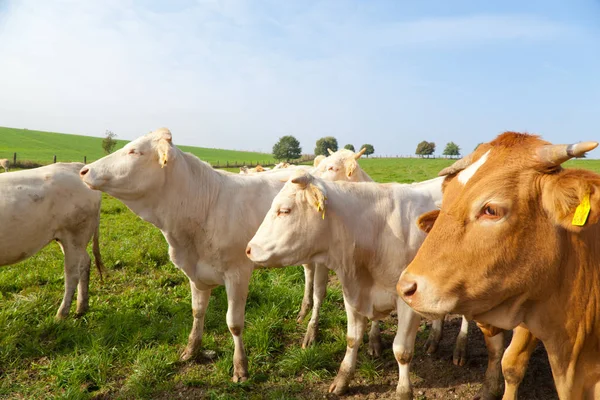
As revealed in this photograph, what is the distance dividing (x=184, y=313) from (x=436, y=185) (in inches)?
158

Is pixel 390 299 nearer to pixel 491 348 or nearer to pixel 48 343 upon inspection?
pixel 491 348

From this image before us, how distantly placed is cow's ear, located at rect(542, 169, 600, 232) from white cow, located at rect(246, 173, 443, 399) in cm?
172

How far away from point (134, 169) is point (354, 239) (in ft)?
7.60

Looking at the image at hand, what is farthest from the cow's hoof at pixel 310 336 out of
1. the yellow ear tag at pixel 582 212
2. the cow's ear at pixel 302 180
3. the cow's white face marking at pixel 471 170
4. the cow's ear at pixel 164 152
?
the yellow ear tag at pixel 582 212

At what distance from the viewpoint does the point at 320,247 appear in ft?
11.2

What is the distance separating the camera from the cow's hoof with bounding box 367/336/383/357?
457cm

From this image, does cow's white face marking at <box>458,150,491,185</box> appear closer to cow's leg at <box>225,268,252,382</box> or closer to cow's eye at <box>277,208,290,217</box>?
cow's eye at <box>277,208,290,217</box>

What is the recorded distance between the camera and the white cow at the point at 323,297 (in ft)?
14.3

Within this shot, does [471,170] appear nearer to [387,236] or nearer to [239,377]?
[387,236]

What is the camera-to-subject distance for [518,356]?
9.50 ft

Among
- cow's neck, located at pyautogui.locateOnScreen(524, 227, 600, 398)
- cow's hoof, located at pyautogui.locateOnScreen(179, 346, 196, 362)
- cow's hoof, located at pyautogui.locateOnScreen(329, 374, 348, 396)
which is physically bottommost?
cow's hoof, located at pyautogui.locateOnScreen(179, 346, 196, 362)

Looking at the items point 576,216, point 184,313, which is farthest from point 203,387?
point 576,216

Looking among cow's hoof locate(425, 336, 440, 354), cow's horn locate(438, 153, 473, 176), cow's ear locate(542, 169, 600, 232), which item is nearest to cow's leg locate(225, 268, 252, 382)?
cow's hoof locate(425, 336, 440, 354)

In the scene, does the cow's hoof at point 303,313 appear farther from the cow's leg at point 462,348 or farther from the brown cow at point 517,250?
the brown cow at point 517,250
